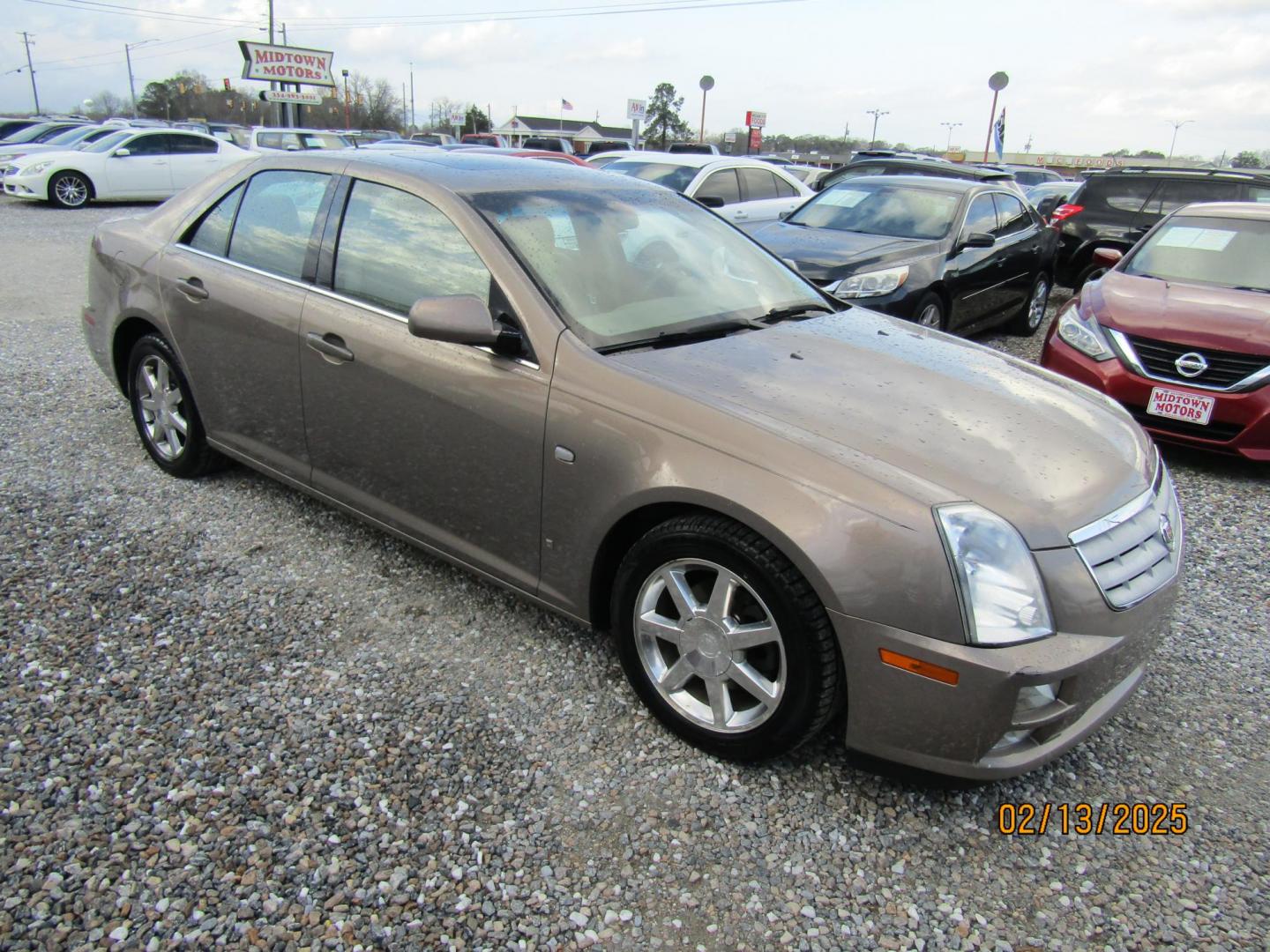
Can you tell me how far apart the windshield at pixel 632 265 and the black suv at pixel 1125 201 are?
6.90 meters

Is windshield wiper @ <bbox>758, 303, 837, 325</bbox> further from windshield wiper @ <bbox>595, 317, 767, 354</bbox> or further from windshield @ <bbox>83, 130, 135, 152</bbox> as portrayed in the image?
windshield @ <bbox>83, 130, 135, 152</bbox>

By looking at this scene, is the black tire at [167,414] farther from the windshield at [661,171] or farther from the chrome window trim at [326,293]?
the windshield at [661,171]

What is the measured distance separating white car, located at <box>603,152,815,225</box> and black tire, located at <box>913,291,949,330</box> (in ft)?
11.9

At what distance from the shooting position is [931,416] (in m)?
2.48

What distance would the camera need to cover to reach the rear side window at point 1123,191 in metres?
9.45

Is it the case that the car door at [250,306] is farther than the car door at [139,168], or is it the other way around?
the car door at [139,168]

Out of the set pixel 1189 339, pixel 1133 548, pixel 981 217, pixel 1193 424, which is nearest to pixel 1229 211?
pixel 981 217

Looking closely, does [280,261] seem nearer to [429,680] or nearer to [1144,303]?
[429,680]

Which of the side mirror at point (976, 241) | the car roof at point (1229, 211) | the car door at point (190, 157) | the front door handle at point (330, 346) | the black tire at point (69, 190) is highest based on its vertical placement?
the car roof at point (1229, 211)

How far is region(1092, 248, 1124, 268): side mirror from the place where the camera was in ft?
20.9

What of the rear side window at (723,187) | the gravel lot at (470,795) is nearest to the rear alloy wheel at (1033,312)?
the rear side window at (723,187)

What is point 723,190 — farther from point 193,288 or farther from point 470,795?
point 470,795

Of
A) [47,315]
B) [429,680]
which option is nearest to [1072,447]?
[429,680]

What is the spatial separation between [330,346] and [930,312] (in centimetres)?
484
